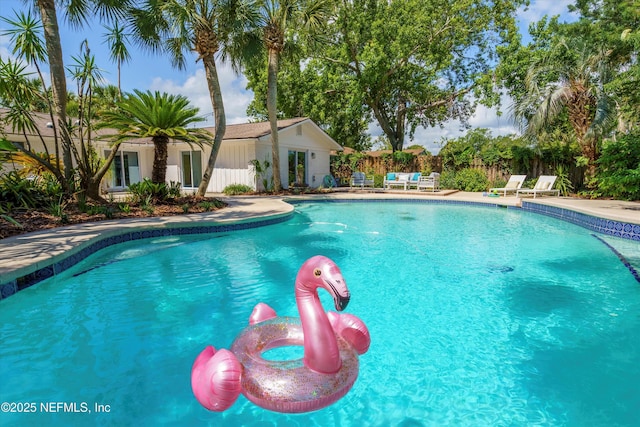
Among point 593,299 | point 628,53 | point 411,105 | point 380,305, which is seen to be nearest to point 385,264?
point 380,305

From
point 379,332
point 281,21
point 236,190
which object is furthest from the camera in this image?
point 236,190

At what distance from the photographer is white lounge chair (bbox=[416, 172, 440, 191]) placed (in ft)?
57.0

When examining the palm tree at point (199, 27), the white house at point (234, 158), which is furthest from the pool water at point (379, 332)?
the white house at point (234, 158)

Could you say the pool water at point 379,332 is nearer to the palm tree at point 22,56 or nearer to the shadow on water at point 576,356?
the shadow on water at point 576,356

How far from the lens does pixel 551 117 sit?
13.6 metres

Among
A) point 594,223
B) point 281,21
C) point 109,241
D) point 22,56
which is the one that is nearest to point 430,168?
point 281,21

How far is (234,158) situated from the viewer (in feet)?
54.8

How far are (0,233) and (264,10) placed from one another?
11.9 metres

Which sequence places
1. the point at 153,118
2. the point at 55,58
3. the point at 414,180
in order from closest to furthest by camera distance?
the point at 55,58, the point at 153,118, the point at 414,180

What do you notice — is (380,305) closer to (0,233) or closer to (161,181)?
(0,233)

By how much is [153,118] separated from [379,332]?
344 inches

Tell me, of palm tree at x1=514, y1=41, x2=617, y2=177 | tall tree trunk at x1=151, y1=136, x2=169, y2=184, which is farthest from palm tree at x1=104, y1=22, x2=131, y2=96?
palm tree at x1=514, y1=41, x2=617, y2=177

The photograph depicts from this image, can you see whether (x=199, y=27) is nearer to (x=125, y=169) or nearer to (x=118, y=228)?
(x=118, y=228)

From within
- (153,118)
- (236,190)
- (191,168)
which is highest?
(153,118)
